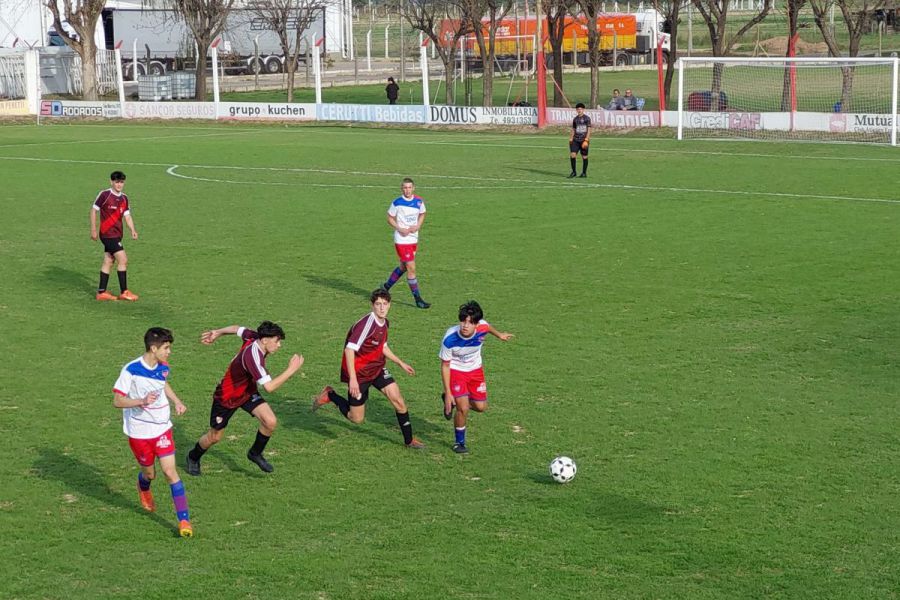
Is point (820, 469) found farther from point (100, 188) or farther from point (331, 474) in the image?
point (100, 188)

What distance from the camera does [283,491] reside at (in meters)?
11.3

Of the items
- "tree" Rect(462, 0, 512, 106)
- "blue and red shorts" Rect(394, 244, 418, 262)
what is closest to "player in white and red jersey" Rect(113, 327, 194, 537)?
"blue and red shorts" Rect(394, 244, 418, 262)

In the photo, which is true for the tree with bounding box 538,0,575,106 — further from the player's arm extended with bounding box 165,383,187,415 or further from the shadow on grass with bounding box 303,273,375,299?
the player's arm extended with bounding box 165,383,187,415

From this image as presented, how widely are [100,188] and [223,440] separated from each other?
2246 centimetres

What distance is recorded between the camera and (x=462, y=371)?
12234 millimetres

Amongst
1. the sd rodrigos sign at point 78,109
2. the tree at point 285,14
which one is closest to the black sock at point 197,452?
the sd rodrigos sign at point 78,109

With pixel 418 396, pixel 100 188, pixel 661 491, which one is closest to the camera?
pixel 661 491


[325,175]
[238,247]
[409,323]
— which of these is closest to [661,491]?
[409,323]

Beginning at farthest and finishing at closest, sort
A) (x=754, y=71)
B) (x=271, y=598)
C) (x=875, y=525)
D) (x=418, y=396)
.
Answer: (x=754, y=71) < (x=418, y=396) < (x=875, y=525) < (x=271, y=598)

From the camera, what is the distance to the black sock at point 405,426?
40.6 feet

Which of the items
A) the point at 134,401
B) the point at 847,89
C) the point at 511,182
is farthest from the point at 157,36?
the point at 134,401

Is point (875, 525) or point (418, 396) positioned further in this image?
point (418, 396)

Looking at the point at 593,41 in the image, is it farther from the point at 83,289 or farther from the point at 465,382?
the point at 465,382

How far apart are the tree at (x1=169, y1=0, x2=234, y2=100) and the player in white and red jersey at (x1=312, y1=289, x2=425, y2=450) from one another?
57.1 meters
